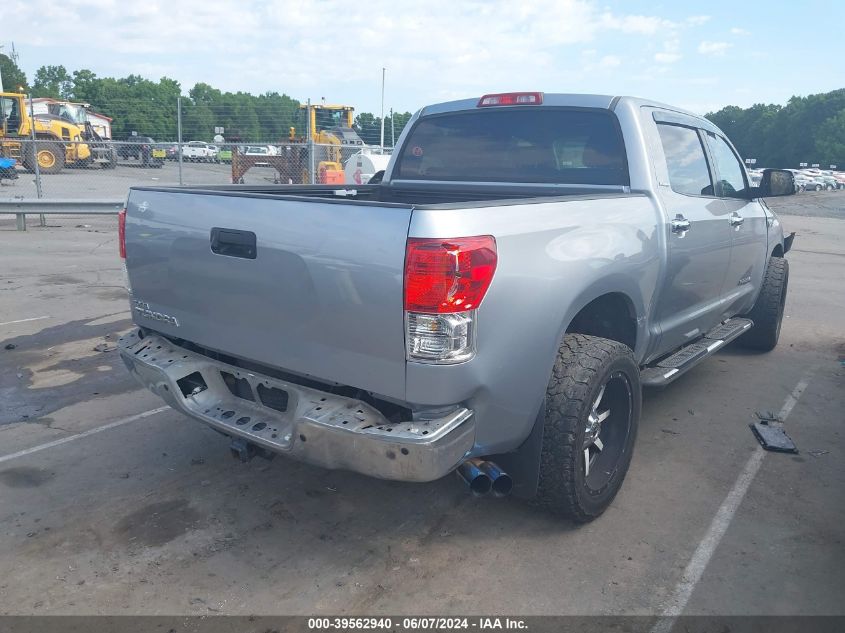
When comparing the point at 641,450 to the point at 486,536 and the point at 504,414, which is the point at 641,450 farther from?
the point at 504,414

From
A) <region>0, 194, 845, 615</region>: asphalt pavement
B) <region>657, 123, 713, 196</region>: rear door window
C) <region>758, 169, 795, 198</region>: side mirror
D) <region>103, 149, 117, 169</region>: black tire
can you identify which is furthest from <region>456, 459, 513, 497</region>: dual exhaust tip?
<region>103, 149, 117, 169</region>: black tire

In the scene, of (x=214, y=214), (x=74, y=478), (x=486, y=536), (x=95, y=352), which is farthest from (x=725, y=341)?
(x=95, y=352)

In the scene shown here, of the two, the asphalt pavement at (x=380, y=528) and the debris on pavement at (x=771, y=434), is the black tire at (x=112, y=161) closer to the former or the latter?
the asphalt pavement at (x=380, y=528)

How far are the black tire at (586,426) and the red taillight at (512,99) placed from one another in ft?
5.95

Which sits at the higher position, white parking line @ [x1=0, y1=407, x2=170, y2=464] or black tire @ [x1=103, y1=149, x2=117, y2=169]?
black tire @ [x1=103, y1=149, x2=117, y2=169]

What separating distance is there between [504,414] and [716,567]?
1.23m

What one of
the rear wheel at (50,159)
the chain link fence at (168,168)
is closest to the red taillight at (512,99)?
the chain link fence at (168,168)

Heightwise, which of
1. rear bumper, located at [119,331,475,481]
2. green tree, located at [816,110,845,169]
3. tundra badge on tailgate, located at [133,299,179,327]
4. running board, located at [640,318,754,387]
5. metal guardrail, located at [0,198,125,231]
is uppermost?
green tree, located at [816,110,845,169]

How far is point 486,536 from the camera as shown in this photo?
131 inches

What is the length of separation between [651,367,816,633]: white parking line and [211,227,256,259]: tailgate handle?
2205 millimetres

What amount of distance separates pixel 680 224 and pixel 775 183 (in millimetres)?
1819

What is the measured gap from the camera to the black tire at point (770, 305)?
636 cm

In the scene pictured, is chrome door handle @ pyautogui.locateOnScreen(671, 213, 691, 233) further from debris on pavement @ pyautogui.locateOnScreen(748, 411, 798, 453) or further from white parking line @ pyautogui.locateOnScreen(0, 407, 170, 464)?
white parking line @ pyautogui.locateOnScreen(0, 407, 170, 464)

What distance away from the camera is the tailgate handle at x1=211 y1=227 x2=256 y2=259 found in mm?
2947
